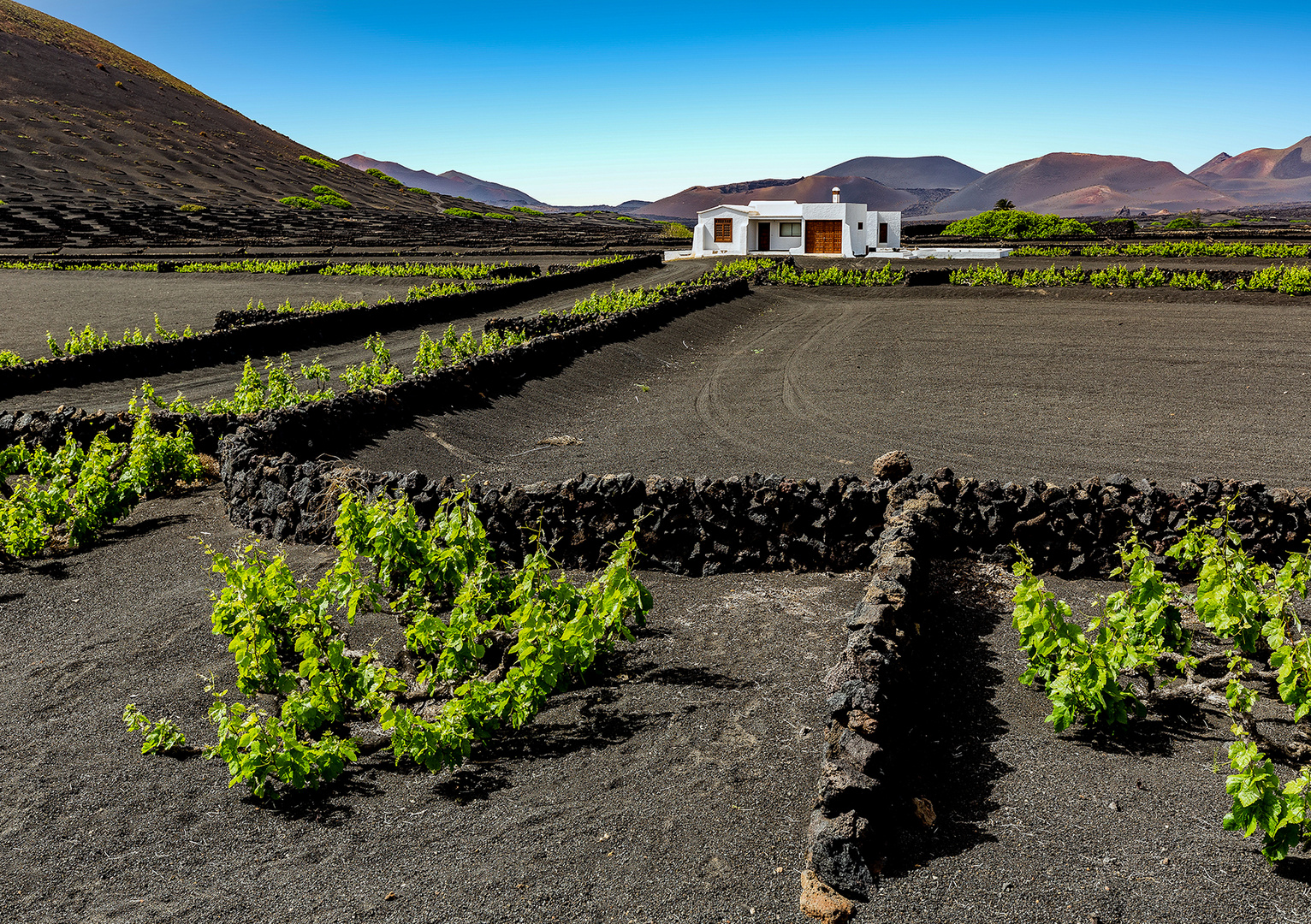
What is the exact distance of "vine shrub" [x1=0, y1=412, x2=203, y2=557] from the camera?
8.27 metres

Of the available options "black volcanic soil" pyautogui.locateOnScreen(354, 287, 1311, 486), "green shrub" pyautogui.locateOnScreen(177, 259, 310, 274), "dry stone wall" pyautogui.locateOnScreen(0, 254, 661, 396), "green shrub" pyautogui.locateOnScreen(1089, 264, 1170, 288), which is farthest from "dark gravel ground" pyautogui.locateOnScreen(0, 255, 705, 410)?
"green shrub" pyautogui.locateOnScreen(1089, 264, 1170, 288)

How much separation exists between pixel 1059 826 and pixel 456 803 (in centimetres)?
303

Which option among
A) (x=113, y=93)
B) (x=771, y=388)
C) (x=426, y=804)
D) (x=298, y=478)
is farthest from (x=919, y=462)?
(x=113, y=93)

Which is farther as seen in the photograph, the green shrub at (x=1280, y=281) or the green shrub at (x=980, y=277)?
the green shrub at (x=980, y=277)

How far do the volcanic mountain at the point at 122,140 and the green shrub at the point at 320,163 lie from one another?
1.51ft

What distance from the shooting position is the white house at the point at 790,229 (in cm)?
4947

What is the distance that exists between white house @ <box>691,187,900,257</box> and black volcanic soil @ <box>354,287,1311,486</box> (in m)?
26.2

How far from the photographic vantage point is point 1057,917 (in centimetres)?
362

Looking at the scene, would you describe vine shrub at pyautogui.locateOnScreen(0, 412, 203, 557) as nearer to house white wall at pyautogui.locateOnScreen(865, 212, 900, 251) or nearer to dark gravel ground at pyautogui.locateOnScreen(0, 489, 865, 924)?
dark gravel ground at pyautogui.locateOnScreen(0, 489, 865, 924)

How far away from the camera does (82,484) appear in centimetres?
867

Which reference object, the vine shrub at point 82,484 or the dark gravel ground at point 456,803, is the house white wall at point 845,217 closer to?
the vine shrub at point 82,484

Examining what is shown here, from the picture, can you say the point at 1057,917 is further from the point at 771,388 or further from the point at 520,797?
the point at 771,388

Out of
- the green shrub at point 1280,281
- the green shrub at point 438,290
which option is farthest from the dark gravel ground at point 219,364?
the green shrub at point 1280,281

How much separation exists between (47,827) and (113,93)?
146469 mm
